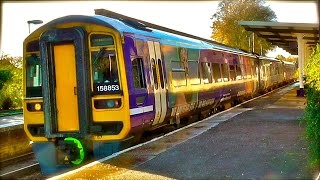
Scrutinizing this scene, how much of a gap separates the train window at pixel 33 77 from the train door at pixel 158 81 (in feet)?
7.80

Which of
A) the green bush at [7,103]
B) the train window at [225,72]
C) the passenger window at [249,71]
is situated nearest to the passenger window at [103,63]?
the train window at [225,72]

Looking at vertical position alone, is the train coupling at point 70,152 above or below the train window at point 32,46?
below

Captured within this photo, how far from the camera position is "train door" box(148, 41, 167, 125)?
10.5 metres

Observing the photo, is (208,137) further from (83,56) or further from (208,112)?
(208,112)

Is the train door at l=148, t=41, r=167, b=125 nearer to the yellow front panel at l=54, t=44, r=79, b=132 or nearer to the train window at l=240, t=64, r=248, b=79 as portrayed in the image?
the yellow front panel at l=54, t=44, r=79, b=132

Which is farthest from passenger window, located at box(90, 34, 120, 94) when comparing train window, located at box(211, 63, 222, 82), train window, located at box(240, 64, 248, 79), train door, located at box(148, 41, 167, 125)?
train window, located at box(240, 64, 248, 79)

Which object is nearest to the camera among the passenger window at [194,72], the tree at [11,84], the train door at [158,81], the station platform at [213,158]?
the station platform at [213,158]

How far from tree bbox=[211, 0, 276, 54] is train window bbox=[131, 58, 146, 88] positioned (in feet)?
85.3

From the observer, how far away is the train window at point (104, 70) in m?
8.99

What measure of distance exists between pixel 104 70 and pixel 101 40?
579 mm

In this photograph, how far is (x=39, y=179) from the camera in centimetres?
1040

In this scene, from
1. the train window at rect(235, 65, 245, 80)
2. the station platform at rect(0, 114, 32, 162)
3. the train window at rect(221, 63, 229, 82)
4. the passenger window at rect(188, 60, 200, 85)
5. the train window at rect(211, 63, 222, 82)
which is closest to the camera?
the passenger window at rect(188, 60, 200, 85)

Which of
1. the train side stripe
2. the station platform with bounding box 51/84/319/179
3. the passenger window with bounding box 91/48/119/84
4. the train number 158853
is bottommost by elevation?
the station platform with bounding box 51/84/319/179

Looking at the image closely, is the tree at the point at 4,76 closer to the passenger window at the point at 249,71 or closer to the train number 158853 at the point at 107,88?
the passenger window at the point at 249,71
